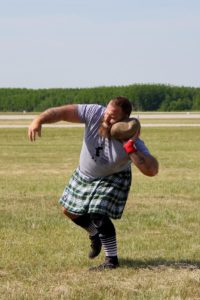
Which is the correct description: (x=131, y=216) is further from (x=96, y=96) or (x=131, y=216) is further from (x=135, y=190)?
(x=96, y=96)

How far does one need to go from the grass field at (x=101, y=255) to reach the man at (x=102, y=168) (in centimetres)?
45

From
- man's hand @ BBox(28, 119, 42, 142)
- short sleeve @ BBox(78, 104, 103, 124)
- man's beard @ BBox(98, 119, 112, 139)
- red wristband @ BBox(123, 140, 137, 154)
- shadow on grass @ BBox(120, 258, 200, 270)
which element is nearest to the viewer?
man's hand @ BBox(28, 119, 42, 142)

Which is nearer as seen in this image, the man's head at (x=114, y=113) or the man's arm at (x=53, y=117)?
the man's arm at (x=53, y=117)

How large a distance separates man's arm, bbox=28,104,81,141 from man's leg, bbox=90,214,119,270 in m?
0.94

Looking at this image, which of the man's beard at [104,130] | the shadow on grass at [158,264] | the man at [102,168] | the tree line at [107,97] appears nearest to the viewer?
the man at [102,168]

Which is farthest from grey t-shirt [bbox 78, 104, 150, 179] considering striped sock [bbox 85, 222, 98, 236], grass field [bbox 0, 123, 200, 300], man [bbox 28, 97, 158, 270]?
grass field [bbox 0, 123, 200, 300]

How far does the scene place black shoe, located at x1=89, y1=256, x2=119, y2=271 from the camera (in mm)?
7027

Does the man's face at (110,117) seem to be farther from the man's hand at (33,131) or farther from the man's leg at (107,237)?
the man's leg at (107,237)

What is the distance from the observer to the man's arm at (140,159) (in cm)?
634

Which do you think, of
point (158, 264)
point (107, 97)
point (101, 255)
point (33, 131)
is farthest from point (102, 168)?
point (107, 97)

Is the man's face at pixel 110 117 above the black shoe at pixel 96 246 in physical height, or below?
above

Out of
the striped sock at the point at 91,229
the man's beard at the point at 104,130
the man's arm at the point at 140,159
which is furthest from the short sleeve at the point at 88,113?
the striped sock at the point at 91,229

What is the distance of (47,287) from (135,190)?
7677 millimetres

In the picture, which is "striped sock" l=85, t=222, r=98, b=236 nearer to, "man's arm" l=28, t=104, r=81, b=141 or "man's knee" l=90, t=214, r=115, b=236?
"man's knee" l=90, t=214, r=115, b=236
